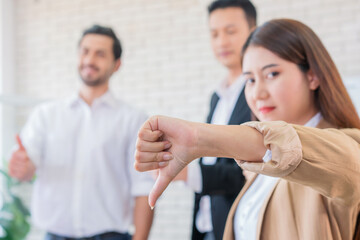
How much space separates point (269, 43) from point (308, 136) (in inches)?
15.0

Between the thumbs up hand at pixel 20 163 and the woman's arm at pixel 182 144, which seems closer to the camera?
the woman's arm at pixel 182 144

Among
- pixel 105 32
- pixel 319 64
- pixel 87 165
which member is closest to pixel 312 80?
pixel 319 64

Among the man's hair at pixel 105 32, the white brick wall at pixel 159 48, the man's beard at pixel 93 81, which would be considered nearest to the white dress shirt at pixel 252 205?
the man's beard at pixel 93 81

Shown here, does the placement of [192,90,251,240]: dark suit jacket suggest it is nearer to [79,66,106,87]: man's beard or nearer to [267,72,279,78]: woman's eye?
[267,72,279,78]: woman's eye

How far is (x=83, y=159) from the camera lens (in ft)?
7.65

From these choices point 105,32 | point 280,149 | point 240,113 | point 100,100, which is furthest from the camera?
point 105,32

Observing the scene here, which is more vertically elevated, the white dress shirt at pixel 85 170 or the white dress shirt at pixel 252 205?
the white dress shirt at pixel 252 205

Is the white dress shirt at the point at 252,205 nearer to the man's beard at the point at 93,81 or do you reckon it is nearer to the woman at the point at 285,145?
the woman at the point at 285,145

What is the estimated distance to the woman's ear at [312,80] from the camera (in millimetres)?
1111

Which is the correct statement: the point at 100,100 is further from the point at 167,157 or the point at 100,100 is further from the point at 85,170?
the point at 167,157

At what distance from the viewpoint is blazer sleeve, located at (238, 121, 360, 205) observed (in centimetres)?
80

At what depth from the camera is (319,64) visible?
1.09 meters

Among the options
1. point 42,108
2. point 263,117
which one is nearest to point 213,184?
point 263,117

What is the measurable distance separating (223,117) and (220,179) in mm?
454
